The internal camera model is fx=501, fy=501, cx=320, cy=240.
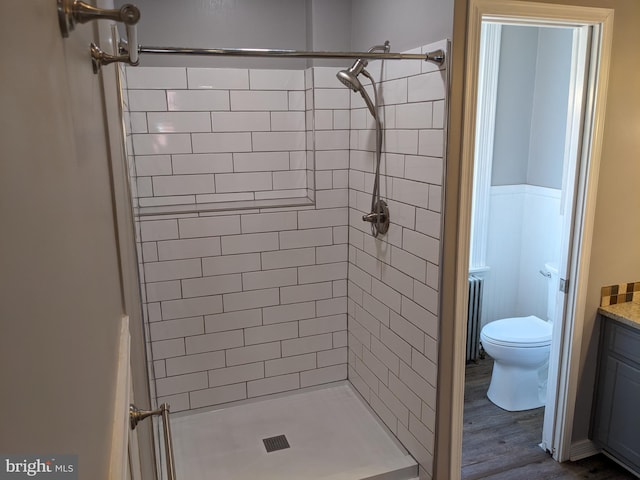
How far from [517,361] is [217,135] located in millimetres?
2187

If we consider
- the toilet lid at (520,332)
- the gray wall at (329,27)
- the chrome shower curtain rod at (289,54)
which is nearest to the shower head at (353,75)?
the chrome shower curtain rod at (289,54)

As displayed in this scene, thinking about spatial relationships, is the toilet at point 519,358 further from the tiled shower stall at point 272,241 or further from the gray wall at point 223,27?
the gray wall at point 223,27

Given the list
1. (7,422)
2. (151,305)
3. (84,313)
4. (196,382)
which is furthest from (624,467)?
(7,422)

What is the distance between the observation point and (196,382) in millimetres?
2877

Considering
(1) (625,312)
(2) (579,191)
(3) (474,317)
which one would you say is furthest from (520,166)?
(1) (625,312)

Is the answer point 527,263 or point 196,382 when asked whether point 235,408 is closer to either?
point 196,382

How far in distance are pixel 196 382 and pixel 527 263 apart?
2.43 metres

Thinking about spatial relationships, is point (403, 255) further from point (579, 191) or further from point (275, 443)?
point (275, 443)

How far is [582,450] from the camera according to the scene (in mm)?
2588

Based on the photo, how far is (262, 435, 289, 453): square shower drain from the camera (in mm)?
2578

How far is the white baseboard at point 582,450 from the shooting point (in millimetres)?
2576

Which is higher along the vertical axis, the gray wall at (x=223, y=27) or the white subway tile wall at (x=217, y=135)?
the gray wall at (x=223, y=27)

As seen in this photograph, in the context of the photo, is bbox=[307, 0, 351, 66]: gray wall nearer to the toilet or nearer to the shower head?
the shower head

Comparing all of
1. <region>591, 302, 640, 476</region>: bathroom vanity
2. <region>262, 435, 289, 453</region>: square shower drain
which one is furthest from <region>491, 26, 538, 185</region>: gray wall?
<region>262, 435, 289, 453</region>: square shower drain
